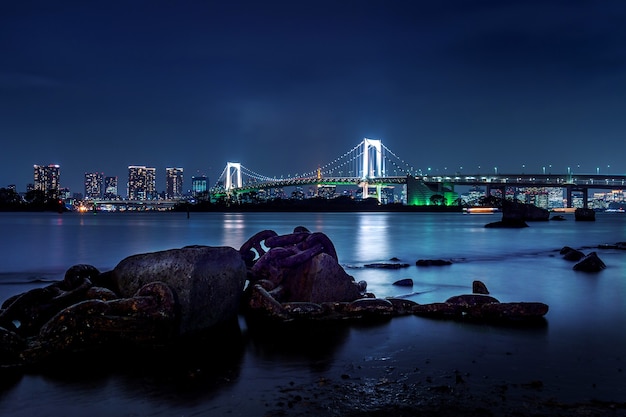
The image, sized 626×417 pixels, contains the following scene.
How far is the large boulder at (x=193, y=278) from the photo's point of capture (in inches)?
241

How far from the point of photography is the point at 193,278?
6.11m

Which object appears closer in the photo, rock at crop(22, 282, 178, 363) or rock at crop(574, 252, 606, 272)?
rock at crop(22, 282, 178, 363)

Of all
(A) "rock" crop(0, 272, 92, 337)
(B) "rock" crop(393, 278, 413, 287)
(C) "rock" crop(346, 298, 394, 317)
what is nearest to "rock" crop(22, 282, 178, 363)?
(A) "rock" crop(0, 272, 92, 337)

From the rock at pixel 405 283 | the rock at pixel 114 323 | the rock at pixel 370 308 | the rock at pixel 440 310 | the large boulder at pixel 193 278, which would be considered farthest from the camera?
the rock at pixel 405 283

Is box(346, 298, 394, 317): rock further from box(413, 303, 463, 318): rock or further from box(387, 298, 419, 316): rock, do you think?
box(413, 303, 463, 318): rock

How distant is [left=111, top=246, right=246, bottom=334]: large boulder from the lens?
6.12 metres

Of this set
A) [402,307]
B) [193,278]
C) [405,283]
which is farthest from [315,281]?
[405,283]

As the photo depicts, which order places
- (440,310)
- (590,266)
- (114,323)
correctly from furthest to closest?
(590,266) < (440,310) < (114,323)

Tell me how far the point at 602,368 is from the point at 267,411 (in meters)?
3.46

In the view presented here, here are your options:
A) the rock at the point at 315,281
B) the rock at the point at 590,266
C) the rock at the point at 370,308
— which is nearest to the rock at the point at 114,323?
the rock at the point at 315,281

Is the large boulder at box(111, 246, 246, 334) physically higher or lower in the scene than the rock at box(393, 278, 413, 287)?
higher

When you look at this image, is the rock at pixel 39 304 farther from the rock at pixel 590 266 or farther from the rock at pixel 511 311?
the rock at pixel 590 266

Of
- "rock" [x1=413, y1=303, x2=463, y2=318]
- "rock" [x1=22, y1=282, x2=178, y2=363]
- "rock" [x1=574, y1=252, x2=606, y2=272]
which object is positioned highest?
"rock" [x1=22, y1=282, x2=178, y2=363]

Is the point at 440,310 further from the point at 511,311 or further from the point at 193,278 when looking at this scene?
the point at 193,278
